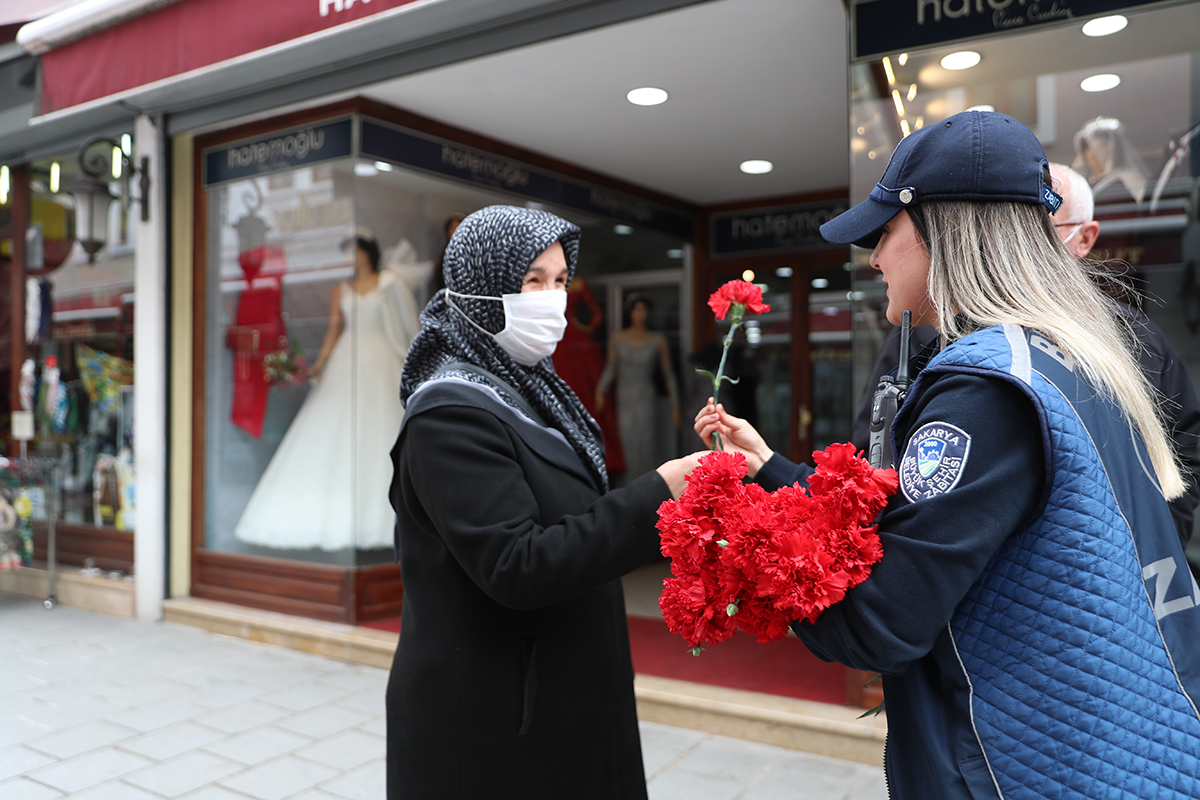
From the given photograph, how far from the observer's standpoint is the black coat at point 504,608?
150 centimetres

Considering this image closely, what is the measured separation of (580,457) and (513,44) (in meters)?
3.01

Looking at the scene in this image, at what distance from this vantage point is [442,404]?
5.10ft

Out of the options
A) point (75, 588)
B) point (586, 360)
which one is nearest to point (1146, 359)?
Result: point (586, 360)

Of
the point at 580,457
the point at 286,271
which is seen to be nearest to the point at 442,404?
the point at 580,457

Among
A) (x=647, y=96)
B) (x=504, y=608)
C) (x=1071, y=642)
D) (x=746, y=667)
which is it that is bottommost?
(x=746, y=667)

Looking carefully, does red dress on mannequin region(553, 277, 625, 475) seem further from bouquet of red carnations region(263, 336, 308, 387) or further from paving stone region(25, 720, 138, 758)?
paving stone region(25, 720, 138, 758)

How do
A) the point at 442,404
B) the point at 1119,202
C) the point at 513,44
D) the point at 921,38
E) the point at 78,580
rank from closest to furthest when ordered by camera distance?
the point at 442,404, the point at 921,38, the point at 1119,202, the point at 513,44, the point at 78,580

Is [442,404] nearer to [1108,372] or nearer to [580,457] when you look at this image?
[580,457]

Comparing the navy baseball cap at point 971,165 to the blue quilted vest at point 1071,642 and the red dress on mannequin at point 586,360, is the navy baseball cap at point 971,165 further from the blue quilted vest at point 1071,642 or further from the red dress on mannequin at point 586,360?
the red dress on mannequin at point 586,360

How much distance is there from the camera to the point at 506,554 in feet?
4.83

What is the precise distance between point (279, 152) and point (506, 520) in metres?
4.67

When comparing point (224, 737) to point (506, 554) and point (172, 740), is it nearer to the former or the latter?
point (172, 740)

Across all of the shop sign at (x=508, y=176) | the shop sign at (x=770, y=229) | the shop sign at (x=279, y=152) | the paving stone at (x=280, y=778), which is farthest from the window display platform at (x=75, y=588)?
the shop sign at (x=770, y=229)

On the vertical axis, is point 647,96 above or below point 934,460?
above
